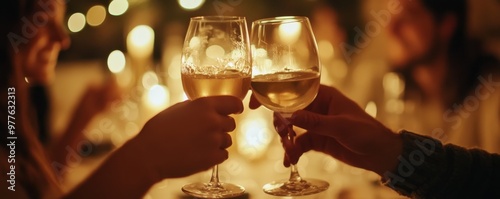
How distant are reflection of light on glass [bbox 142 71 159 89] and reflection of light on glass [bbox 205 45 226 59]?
1438 mm

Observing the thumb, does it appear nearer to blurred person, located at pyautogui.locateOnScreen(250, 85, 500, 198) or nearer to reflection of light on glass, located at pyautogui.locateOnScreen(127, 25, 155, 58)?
blurred person, located at pyautogui.locateOnScreen(250, 85, 500, 198)

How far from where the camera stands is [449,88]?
2.56 metres

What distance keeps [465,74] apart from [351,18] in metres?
0.48

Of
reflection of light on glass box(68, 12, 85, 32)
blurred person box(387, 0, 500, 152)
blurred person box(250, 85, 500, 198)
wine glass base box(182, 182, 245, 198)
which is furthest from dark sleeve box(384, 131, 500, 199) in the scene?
reflection of light on glass box(68, 12, 85, 32)

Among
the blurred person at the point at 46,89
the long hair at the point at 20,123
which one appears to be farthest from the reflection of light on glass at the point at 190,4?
the long hair at the point at 20,123

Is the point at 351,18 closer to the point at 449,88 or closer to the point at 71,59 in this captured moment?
the point at 449,88

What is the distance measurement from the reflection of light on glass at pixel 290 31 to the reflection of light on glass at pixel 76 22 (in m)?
1.51

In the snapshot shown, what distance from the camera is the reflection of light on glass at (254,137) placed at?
2186 millimetres

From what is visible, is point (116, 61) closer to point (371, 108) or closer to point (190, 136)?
point (371, 108)

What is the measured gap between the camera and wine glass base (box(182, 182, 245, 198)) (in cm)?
103

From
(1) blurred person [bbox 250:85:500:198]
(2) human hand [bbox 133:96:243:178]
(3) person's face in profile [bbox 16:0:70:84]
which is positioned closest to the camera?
(2) human hand [bbox 133:96:243:178]

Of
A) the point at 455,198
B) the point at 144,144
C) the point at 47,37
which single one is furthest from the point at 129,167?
the point at 47,37

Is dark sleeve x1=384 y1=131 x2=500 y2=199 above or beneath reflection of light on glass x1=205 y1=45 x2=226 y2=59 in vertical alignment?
beneath

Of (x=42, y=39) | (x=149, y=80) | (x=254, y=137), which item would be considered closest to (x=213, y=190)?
(x=42, y=39)
